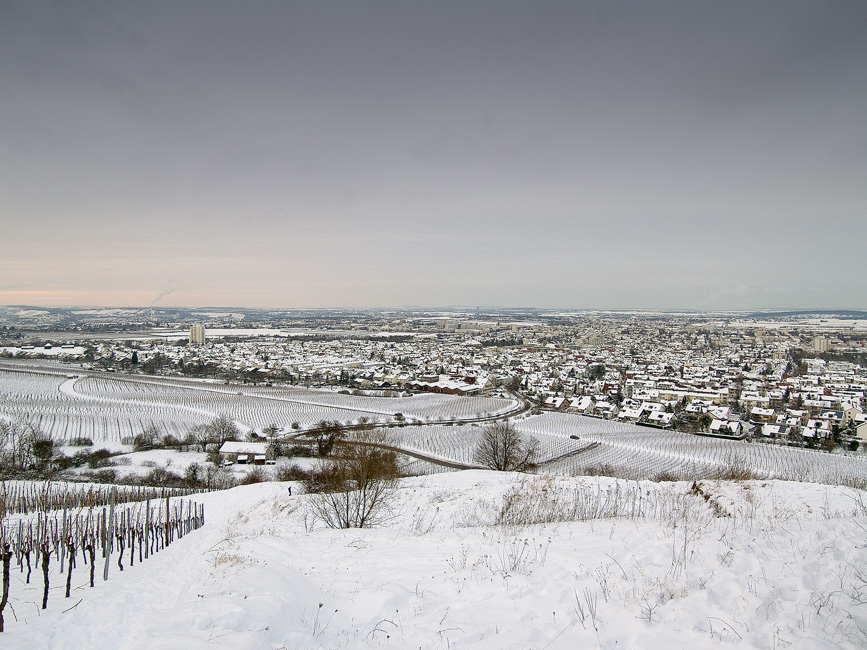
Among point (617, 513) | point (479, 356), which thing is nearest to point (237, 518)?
point (617, 513)

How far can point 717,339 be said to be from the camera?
107250 millimetres

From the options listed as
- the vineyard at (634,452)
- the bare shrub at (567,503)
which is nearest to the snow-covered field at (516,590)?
the bare shrub at (567,503)

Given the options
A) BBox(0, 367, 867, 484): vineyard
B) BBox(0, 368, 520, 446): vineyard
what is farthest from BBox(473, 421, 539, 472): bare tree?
BBox(0, 368, 520, 446): vineyard

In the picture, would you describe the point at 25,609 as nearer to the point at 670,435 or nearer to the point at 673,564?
the point at 673,564

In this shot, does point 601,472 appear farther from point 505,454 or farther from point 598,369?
point 598,369

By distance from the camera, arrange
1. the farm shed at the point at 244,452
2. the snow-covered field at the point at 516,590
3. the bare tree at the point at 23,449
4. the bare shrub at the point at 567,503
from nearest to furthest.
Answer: the snow-covered field at the point at 516,590, the bare shrub at the point at 567,503, the bare tree at the point at 23,449, the farm shed at the point at 244,452

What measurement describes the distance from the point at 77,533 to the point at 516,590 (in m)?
9.14

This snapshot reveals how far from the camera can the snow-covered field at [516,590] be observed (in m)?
3.36

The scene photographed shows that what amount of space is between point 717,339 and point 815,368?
47329 millimetres

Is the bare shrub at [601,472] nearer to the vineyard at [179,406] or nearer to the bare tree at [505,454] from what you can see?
the bare tree at [505,454]

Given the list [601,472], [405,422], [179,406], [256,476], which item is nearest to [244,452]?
[256,476]

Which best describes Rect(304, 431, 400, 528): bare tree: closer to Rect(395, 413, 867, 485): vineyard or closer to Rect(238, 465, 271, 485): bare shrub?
Rect(395, 413, 867, 485): vineyard

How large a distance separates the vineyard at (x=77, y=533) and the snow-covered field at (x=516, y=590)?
1.16 feet

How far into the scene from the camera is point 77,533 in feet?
28.0
